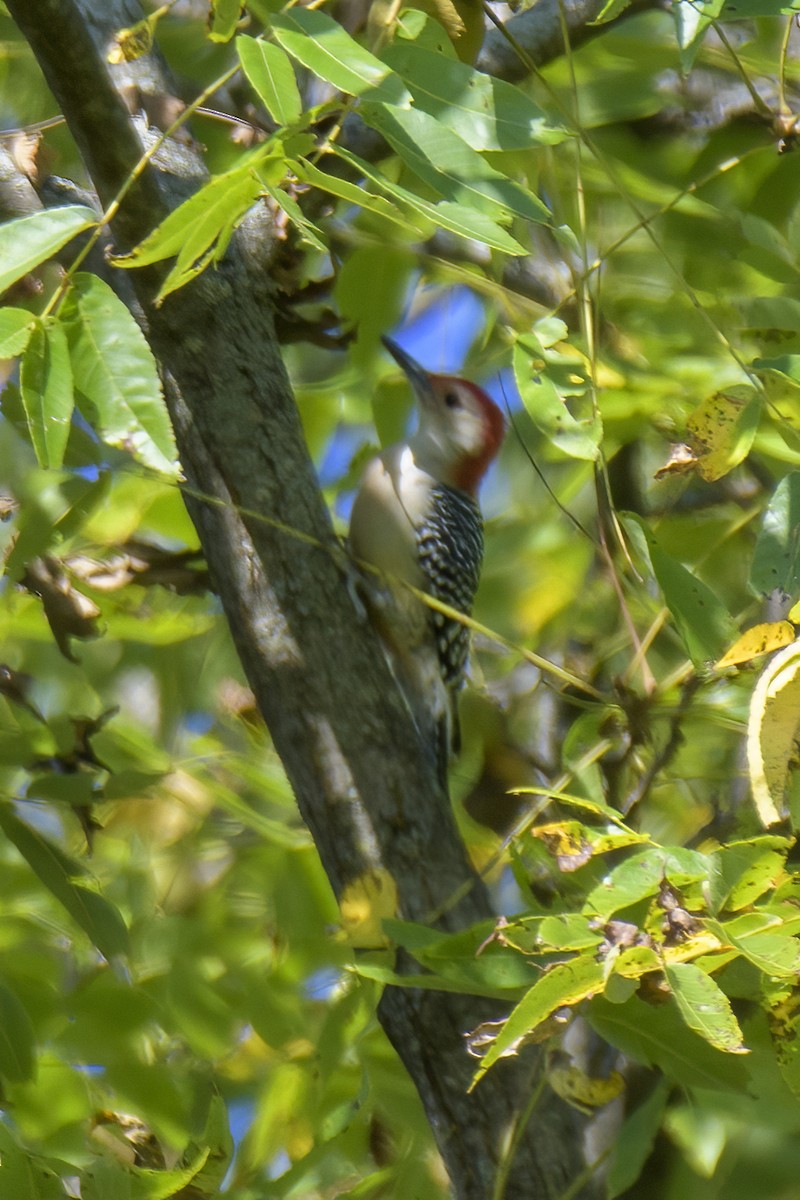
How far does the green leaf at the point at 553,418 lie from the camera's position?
231 cm

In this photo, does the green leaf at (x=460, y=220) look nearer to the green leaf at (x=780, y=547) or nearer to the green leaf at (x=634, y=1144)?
the green leaf at (x=780, y=547)

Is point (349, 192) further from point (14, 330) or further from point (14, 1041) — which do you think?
point (14, 1041)

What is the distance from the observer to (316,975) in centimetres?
297

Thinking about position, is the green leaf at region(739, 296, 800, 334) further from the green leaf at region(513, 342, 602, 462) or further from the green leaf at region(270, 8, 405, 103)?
the green leaf at region(270, 8, 405, 103)

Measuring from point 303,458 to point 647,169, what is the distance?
4.40 ft

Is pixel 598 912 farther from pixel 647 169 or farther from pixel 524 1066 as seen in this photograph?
pixel 647 169

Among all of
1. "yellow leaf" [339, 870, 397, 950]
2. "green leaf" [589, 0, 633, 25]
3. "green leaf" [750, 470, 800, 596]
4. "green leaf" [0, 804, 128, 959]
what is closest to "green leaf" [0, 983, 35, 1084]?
"green leaf" [0, 804, 128, 959]

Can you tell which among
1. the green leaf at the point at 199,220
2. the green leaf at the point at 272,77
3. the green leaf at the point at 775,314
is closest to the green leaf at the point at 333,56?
the green leaf at the point at 272,77

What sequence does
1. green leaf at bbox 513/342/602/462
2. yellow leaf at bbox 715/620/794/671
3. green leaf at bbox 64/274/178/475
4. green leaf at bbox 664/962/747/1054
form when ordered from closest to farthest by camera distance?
green leaf at bbox 664/962/747/1054
green leaf at bbox 64/274/178/475
yellow leaf at bbox 715/620/794/671
green leaf at bbox 513/342/602/462

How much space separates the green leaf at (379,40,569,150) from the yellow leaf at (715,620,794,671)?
0.84 metres

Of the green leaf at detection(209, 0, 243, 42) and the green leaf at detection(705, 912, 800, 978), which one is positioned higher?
the green leaf at detection(209, 0, 243, 42)

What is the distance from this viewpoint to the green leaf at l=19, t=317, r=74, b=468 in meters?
1.82

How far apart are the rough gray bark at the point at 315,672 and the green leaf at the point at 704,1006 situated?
947mm

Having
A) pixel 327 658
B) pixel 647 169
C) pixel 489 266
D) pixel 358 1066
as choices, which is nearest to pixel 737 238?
pixel 647 169
